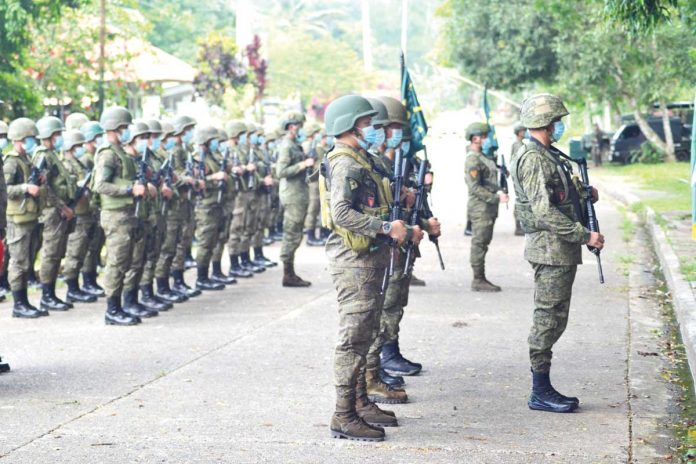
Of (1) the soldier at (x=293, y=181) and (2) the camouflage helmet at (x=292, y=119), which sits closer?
(1) the soldier at (x=293, y=181)

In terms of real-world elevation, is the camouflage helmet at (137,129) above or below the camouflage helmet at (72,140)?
above

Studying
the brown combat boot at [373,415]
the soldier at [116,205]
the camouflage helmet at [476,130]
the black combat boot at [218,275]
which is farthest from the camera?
the black combat boot at [218,275]

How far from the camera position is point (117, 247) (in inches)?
427

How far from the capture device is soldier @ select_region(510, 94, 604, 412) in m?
7.17

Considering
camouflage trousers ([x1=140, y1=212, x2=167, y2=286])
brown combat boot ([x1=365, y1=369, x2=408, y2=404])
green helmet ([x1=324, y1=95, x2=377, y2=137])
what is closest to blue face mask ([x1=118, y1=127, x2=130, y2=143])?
camouflage trousers ([x1=140, y1=212, x2=167, y2=286])

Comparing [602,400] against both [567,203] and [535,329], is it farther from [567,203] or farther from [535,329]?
[567,203]

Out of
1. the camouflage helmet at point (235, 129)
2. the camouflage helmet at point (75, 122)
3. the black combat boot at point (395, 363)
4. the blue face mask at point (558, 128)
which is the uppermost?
the blue face mask at point (558, 128)

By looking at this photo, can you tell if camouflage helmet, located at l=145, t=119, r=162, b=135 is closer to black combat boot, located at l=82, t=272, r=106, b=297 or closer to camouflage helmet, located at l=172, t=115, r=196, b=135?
camouflage helmet, located at l=172, t=115, r=196, b=135

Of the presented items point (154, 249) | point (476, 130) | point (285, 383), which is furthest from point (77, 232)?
point (285, 383)

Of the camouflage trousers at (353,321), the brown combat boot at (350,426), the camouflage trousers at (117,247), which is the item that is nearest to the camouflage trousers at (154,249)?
the camouflage trousers at (117,247)

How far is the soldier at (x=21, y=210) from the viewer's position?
11.3m

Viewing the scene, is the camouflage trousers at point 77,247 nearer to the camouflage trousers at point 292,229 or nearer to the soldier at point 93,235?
the soldier at point 93,235

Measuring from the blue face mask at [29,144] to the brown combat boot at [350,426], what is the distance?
20.4ft

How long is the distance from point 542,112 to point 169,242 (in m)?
6.05
